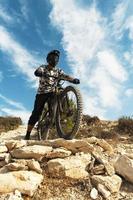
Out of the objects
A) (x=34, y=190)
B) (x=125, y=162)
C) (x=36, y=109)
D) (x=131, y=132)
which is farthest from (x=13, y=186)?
(x=131, y=132)

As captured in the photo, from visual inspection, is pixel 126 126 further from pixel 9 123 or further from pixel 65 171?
pixel 65 171

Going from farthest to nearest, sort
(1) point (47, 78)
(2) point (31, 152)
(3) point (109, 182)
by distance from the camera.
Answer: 1. (1) point (47, 78)
2. (2) point (31, 152)
3. (3) point (109, 182)

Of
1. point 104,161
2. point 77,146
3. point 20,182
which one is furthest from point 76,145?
point 20,182

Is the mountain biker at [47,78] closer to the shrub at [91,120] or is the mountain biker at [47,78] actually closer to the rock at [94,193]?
the rock at [94,193]

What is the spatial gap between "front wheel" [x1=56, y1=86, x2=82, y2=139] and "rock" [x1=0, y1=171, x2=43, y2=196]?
7.73 feet

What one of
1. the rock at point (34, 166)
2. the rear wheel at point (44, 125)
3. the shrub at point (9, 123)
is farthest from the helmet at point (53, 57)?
the shrub at point (9, 123)

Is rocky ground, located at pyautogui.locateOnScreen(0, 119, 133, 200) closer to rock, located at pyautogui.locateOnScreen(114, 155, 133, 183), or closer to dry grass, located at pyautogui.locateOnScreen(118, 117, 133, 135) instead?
rock, located at pyautogui.locateOnScreen(114, 155, 133, 183)

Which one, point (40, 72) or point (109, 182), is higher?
point (40, 72)

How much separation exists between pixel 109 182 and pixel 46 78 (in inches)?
163

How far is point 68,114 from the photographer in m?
10.1

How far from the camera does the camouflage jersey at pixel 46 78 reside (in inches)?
420

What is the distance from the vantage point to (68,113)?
1010cm

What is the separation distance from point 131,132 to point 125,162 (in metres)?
6.97

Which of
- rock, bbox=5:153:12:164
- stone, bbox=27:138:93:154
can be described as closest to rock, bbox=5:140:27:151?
rock, bbox=5:153:12:164
